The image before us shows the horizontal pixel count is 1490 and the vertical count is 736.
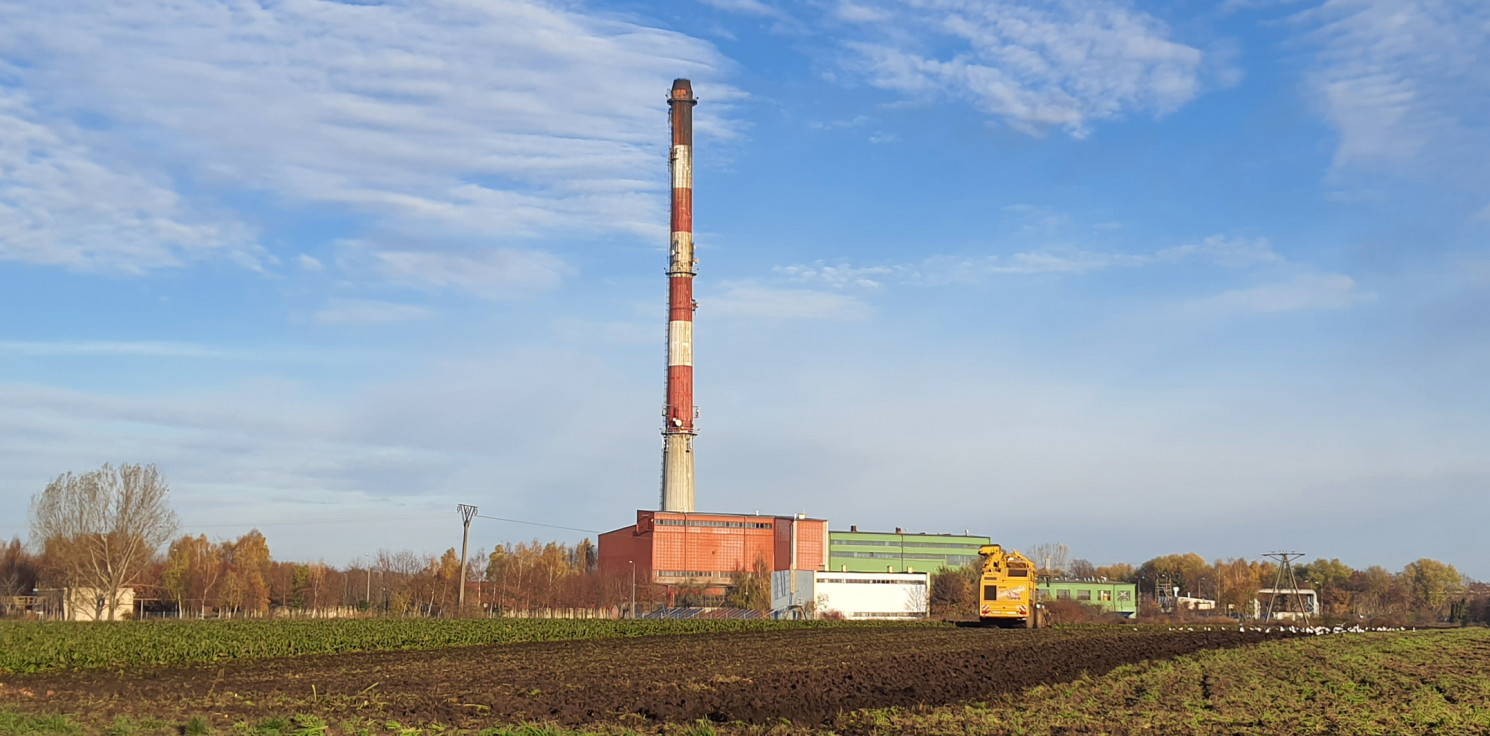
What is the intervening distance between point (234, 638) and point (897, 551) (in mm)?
95466

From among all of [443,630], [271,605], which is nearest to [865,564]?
[271,605]

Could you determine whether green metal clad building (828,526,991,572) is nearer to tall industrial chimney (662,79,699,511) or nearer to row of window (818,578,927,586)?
row of window (818,578,927,586)

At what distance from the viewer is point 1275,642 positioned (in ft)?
142

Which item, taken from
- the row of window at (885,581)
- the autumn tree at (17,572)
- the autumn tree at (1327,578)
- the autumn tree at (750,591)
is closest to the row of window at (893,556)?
the autumn tree at (750,591)

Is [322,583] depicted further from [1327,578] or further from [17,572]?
[1327,578]

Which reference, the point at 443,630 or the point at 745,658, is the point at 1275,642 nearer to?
the point at 745,658

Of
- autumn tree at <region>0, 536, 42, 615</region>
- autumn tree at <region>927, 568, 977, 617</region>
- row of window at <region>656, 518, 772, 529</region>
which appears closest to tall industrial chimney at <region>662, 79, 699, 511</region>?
row of window at <region>656, 518, 772, 529</region>

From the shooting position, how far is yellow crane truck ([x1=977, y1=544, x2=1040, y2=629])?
56812 millimetres

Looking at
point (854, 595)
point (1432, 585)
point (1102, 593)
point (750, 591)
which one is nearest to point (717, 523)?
point (750, 591)

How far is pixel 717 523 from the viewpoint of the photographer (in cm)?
11481

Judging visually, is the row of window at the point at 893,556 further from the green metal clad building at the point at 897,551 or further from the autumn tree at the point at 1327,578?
the autumn tree at the point at 1327,578

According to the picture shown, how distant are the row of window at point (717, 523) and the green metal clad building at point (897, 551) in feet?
32.7

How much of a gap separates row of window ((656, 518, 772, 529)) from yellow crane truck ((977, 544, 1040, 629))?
53530 mm

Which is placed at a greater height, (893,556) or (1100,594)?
(893,556)
